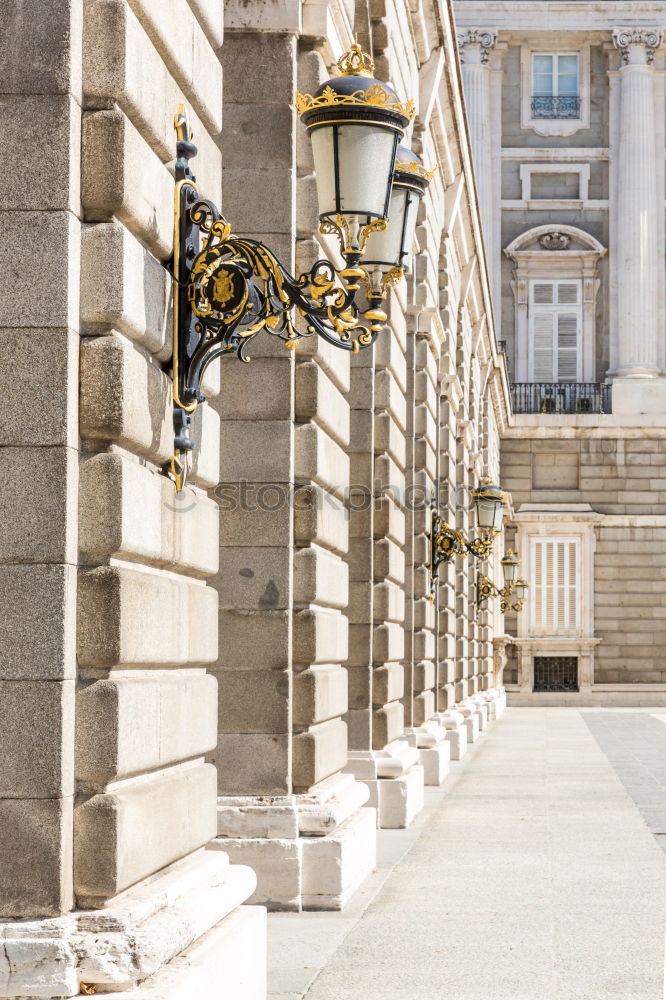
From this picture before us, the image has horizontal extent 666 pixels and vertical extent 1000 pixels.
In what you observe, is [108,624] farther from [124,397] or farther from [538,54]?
[538,54]

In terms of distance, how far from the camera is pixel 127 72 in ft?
14.9

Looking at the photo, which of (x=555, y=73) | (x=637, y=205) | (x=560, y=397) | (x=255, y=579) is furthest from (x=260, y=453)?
(x=555, y=73)

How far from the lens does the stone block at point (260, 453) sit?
7641mm

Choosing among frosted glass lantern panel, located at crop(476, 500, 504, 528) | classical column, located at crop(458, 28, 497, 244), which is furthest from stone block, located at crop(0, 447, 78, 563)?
classical column, located at crop(458, 28, 497, 244)

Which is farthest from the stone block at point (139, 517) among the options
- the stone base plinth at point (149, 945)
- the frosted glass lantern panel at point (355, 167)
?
the frosted glass lantern panel at point (355, 167)

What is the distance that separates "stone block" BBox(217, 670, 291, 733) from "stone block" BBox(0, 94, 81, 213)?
363 cm

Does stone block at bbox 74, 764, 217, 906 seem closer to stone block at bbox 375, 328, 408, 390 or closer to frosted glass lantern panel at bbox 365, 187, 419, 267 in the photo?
frosted glass lantern panel at bbox 365, 187, 419, 267

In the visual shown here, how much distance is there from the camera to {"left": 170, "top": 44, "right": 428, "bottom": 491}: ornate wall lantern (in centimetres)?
518

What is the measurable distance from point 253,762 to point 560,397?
33.3m

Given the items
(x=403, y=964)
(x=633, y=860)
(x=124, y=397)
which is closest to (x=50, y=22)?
(x=124, y=397)

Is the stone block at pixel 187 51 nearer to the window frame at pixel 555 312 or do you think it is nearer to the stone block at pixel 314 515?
the stone block at pixel 314 515

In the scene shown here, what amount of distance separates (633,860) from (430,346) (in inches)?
251

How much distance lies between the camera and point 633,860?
9914mm

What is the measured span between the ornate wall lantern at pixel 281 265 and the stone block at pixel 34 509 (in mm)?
859
